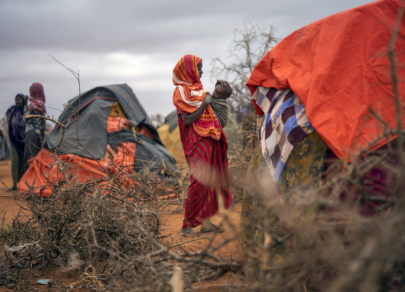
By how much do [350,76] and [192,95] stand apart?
1.80 meters

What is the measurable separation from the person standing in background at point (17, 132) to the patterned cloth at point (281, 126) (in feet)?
19.6

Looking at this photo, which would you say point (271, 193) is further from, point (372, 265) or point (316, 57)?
point (316, 57)

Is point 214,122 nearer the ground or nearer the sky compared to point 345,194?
nearer the sky

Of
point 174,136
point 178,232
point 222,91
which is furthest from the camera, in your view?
point 174,136

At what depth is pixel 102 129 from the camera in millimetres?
6371

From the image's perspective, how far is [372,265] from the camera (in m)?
1.09

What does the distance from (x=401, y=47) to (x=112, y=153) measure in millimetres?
5221

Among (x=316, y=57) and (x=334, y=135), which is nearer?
(x=334, y=135)

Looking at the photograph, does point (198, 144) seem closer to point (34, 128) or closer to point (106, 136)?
point (106, 136)

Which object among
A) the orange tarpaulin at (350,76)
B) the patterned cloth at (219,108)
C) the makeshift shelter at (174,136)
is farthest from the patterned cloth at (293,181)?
the makeshift shelter at (174,136)

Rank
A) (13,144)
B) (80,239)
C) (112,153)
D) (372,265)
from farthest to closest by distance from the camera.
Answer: (13,144) → (112,153) → (80,239) → (372,265)

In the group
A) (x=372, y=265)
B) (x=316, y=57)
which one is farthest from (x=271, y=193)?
(x=316, y=57)

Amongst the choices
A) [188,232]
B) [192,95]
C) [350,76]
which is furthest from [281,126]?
[188,232]

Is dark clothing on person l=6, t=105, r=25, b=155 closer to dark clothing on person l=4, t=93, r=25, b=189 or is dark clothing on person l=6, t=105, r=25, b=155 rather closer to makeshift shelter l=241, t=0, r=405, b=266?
dark clothing on person l=4, t=93, r=25, b=189
